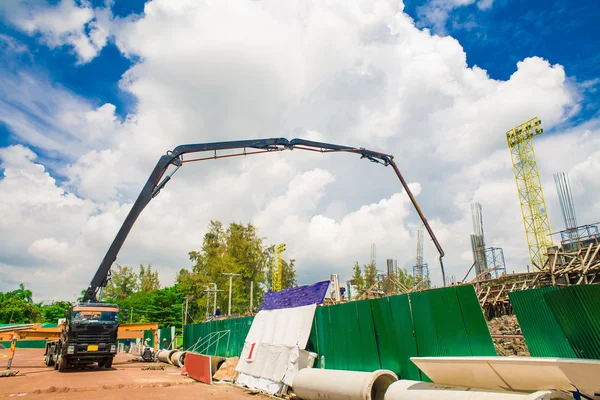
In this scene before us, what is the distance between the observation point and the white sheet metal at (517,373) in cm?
555

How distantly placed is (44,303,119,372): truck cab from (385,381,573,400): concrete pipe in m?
17.3

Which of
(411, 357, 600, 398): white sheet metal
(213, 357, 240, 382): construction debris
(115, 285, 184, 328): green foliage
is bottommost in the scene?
(213, 357, 240, 382): construction debris

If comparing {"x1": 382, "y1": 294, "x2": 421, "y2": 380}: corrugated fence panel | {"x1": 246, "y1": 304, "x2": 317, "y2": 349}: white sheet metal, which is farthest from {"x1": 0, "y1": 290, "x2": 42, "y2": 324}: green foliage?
{"x1": 382, "y1": 294, "x2": 421, "y2": 380}: corrugated fence panel

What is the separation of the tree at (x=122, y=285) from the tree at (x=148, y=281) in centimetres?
119

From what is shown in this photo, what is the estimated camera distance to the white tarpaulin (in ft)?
43.1

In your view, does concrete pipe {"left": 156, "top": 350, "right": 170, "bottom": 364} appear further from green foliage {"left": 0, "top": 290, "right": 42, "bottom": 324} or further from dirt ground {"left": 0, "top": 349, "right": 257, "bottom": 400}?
green foliage {"left": 0, "top": 290, "right": 42, "bottom": 324}

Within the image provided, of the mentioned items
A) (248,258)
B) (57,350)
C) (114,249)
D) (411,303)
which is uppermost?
(248,258)

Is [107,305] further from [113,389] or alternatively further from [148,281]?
[148,281]

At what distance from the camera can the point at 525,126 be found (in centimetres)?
5478

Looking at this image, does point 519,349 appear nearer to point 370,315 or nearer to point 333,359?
point 370,315

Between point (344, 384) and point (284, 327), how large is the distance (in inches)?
204

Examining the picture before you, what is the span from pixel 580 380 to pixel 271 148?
17201 mm

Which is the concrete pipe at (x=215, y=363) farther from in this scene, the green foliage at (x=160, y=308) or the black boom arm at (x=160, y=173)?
the green foliage at (x=160, y=308)

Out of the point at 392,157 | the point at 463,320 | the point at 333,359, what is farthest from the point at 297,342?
the point at 392,157
